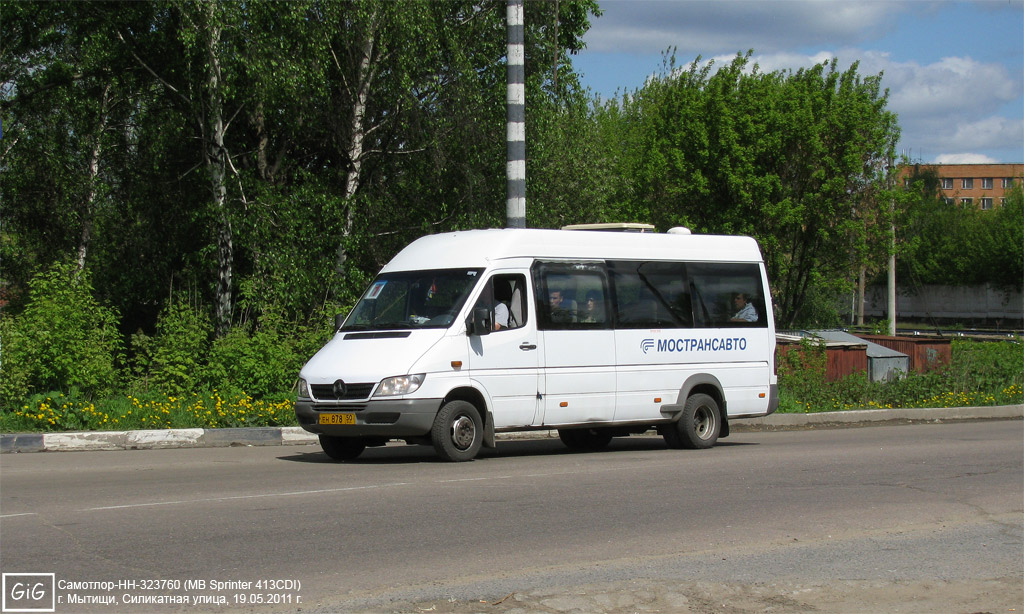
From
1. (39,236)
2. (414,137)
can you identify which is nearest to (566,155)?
(414,137)

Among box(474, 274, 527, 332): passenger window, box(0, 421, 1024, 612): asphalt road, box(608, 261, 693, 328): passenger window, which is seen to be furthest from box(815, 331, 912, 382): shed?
box(474, 274, 527, 332): passenger window

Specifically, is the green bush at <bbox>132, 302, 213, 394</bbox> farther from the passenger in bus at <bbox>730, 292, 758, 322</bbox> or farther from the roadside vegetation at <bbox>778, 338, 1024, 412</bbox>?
the roadside vegetation at <bbox>778, 338, 1024, 412</bbox>

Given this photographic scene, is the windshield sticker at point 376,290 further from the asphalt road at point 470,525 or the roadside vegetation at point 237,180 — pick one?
the roadside vegetation at point 237,180

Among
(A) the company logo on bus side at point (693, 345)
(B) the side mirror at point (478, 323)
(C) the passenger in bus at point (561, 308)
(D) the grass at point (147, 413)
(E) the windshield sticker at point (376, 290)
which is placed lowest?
(D) the grass at point (147, 413)

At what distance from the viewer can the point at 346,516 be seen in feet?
27.8

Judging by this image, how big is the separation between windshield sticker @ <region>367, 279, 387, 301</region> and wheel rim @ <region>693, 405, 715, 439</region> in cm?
478

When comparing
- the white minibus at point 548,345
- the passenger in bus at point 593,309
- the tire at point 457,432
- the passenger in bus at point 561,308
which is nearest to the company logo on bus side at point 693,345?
the white minibus at point 548,345

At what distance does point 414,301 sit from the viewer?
40.9ft

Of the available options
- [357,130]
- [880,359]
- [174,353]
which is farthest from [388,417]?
[880,359]

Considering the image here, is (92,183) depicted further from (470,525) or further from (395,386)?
(470,525)

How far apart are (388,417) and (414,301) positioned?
1590mm

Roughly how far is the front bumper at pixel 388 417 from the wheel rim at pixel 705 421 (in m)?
4.52

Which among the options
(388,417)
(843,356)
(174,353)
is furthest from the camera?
(843,356)

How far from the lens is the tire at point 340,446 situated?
12.7 metres
